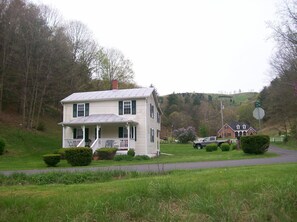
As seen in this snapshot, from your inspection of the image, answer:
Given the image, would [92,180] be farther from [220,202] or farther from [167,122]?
[167,122]

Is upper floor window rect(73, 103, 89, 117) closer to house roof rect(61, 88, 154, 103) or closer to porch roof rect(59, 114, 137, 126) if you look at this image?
house roof rect(61, 88, 154, 103)

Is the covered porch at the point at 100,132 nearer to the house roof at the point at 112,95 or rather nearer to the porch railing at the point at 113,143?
the porch railing at the point at 113,143

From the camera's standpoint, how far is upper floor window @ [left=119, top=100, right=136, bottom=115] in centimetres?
3216

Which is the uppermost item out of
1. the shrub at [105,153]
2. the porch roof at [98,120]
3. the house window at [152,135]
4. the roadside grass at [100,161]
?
the porch roof at [98,120]

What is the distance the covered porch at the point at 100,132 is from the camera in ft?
99.2

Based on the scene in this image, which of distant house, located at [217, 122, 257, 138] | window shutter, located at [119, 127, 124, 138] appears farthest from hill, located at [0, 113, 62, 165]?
distant house, located at [217, 122, 257, 138]

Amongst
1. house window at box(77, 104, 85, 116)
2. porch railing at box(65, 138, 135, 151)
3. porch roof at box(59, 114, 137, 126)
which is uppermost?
house window at box(77, 104, 85, 116)

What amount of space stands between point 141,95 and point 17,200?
24950mm

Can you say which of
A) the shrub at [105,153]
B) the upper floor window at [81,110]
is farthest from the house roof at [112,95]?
the shrub at [105,153]

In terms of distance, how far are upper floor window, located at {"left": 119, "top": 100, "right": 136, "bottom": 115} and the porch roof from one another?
2.77 feet

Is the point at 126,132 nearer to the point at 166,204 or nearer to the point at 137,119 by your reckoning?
the point at 137,119

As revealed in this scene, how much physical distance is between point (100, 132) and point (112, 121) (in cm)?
306

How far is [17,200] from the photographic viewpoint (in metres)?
6.91

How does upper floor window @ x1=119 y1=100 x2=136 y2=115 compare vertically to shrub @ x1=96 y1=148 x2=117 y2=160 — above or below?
above
